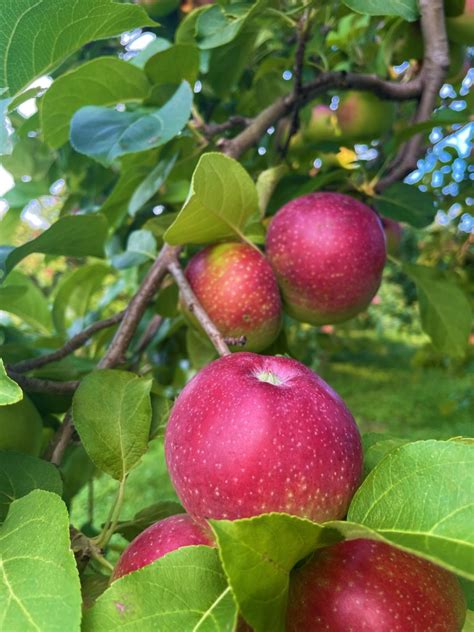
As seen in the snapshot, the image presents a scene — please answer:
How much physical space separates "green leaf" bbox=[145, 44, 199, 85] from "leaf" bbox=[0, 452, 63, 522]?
0.70 metres

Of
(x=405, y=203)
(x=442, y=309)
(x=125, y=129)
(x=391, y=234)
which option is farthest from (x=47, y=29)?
(x=391, y=234)

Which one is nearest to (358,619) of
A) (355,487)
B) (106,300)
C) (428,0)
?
(355,487)

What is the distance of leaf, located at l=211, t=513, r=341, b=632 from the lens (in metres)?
0.42

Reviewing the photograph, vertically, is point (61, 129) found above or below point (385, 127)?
above

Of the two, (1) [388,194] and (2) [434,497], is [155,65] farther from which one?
(2) [434,497]

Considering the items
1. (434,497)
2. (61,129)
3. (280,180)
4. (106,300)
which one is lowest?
(106,300)

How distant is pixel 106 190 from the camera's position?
187 centimetres

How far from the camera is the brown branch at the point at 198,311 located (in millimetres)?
678

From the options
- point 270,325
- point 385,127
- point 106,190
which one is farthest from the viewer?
point 106,190

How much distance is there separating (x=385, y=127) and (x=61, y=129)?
32.5 inches

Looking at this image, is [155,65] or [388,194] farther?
[388,194]

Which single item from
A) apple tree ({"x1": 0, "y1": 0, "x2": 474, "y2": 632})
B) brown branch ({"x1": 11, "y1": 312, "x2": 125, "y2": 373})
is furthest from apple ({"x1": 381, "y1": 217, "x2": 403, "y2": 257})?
brown branch ({"x1": 11, "y1": 312, "x2": 125, "y2": 373})

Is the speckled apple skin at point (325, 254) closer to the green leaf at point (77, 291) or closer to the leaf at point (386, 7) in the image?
the leaf at point (386, 7)

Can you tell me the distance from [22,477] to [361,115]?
1172mm
